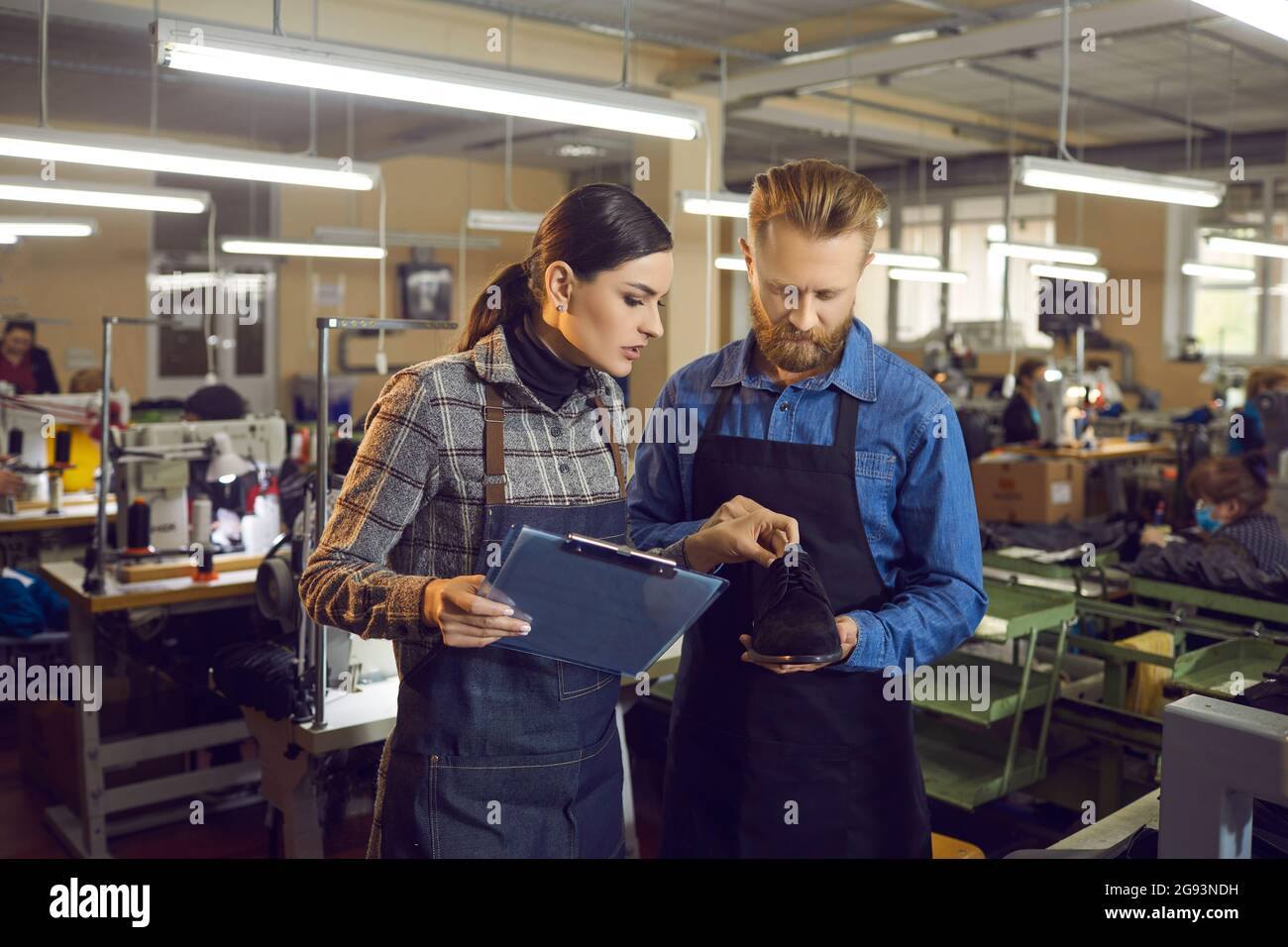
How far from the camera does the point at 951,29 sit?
23.4 feet

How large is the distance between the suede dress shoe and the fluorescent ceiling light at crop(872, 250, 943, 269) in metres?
6.72

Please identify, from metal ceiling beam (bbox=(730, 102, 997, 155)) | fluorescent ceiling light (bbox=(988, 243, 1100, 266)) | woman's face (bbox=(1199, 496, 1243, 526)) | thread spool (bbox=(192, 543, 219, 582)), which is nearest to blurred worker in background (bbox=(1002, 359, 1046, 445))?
fluorescent ceiling light (bbox=(988, 243, 1100, 266))

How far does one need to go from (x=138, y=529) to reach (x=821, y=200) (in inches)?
127

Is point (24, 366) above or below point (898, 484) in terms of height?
above

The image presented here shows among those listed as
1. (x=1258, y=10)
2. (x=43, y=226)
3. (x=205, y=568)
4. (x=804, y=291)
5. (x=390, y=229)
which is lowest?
(x=205, y=568)

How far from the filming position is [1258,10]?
6.07ft

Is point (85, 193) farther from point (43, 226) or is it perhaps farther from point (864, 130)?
point (864, 130)

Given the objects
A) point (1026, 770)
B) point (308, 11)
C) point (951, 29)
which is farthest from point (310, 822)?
point (951, 29)

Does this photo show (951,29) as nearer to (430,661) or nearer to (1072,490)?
(1072,490)

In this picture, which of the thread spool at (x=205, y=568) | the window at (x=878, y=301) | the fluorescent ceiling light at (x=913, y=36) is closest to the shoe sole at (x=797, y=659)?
the thread spool at (x=205, y=568)

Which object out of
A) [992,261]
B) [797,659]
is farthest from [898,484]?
[992,261]

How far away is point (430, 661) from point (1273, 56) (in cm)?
860

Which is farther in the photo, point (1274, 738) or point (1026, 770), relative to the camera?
point (1026, 770)
